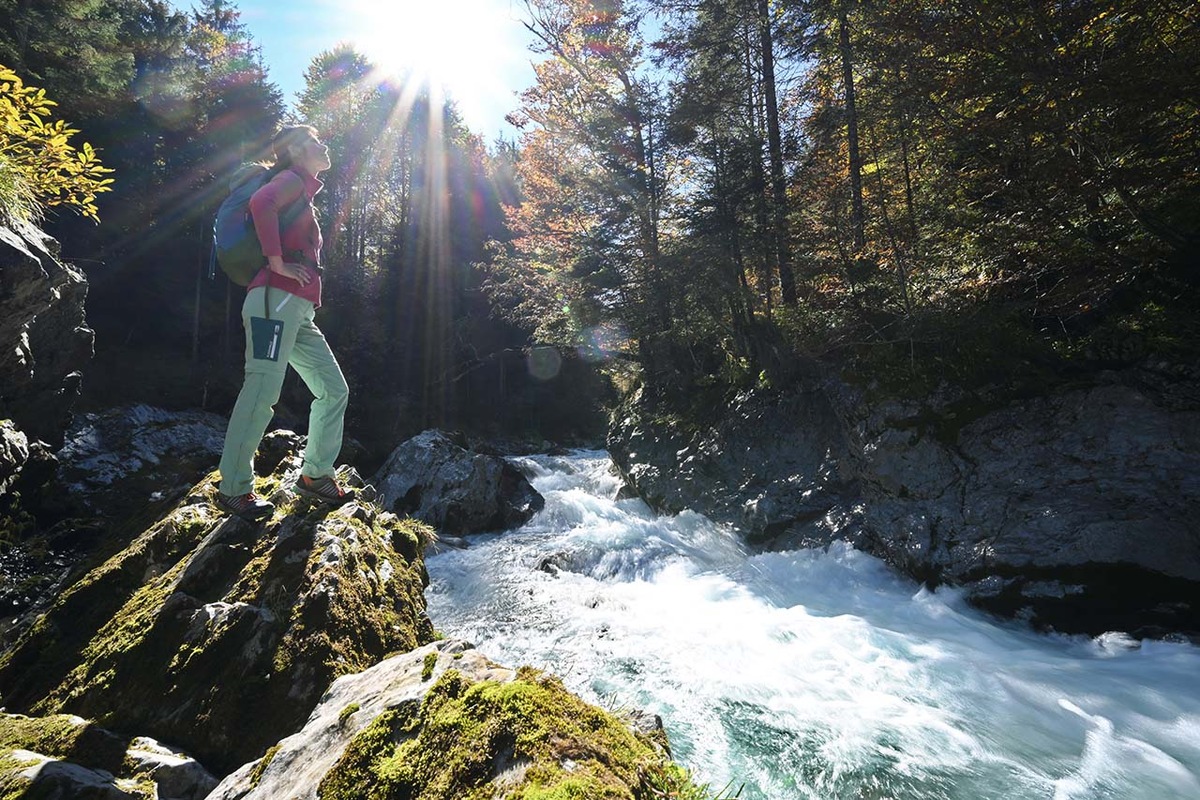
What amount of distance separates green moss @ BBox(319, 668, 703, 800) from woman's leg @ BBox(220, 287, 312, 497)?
8.93 ft

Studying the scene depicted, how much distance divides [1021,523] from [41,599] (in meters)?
9.36

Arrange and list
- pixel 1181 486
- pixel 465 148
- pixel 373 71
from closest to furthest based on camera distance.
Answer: pixel 1181 486 < pixel 373 71 < pixel 465 148

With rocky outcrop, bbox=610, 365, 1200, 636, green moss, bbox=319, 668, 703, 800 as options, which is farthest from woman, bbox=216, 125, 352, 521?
rocky outcrop, bbox=610, 365, 1200, 636

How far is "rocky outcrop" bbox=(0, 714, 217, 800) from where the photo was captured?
70.7 inches

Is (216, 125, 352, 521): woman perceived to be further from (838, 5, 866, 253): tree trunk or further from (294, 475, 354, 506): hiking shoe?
(838, 5, 866, 253): tree trunk

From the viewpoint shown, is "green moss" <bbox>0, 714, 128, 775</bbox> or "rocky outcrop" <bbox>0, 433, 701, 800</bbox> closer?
"rocky outcrop" <bbox>0, 433, 701, 800</bbox>

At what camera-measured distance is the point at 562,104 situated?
52.7 feet

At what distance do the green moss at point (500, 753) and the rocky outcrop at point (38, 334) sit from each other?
7254 millimetres

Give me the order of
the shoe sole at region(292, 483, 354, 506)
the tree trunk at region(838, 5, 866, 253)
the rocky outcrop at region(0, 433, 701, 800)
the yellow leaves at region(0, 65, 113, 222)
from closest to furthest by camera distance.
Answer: the rocky outcrop at region(0, 433, 701, 800)
the shoe sole at region(292, 483, 354, 506)
the yellow leaves at region(0, 65, 113, 222)
the tree trunk at region(838, 5, 866, 253)

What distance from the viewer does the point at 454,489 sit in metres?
11.7

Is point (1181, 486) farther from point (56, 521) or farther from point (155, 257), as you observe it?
point (155, 257)

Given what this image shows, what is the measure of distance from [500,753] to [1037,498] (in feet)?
21.0

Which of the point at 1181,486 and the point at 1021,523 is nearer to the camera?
the point at 1181,486

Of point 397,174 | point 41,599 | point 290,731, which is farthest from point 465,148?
point 290,731
